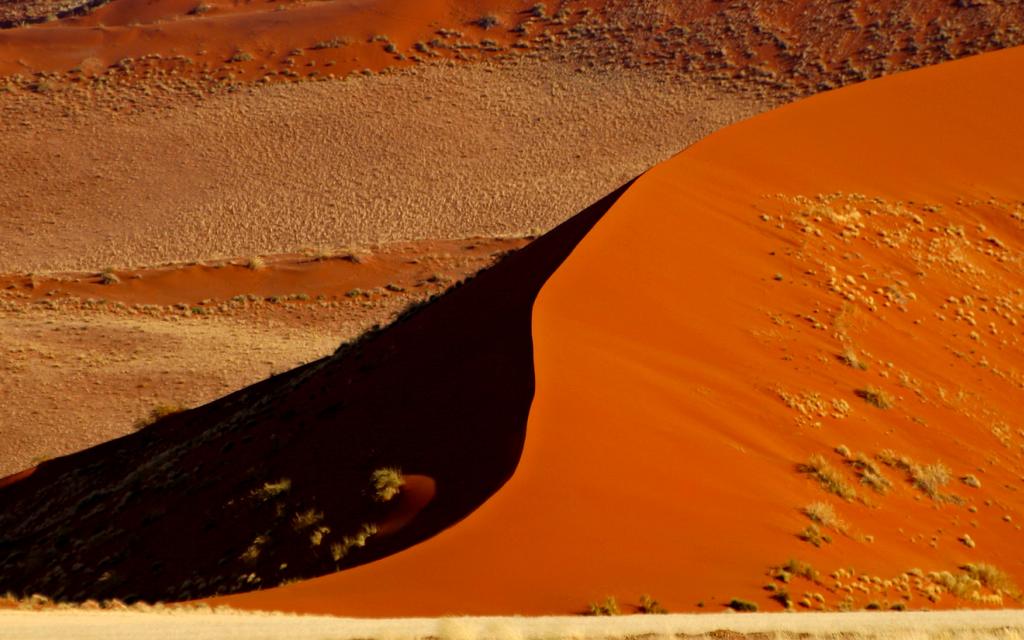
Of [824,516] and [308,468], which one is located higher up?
[824,516]

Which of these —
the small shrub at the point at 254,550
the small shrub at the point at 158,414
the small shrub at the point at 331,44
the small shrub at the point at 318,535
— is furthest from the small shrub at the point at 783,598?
the small shrub at the point at 331,44

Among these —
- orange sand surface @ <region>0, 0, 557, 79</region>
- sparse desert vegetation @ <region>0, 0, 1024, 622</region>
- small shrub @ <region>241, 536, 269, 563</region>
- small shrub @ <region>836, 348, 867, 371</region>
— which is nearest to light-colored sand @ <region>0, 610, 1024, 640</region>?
sparse desert vegetation @ <region>0, 0, 1024, 622</region>

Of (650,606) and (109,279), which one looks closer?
(650,606)

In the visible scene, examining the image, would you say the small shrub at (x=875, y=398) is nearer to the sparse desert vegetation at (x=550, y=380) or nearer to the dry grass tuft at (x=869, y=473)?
the sparse desert vegetation at (x=550, y=380)

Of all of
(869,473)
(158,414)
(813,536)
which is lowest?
(158,414)

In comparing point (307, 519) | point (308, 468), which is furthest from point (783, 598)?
point (308, 468)

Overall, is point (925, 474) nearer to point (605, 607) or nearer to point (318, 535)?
point (605, 607)
